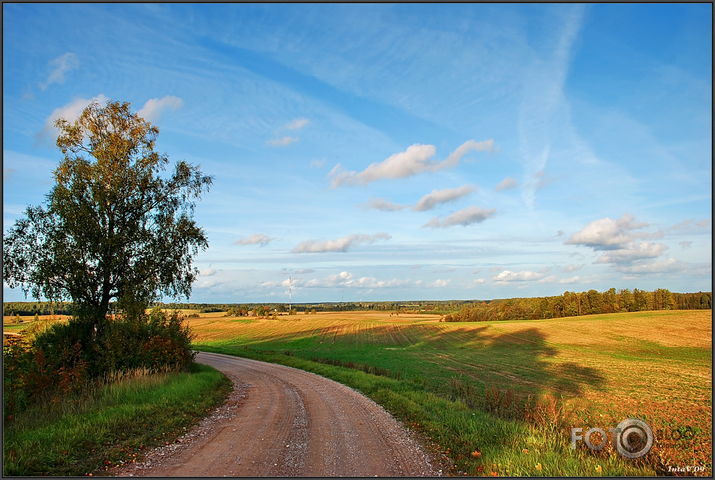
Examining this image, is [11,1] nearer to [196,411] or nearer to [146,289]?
[196,411]

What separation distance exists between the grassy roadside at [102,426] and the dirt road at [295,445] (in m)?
0.78

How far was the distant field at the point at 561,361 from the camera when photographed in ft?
57.9

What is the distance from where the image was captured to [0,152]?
7.48 m

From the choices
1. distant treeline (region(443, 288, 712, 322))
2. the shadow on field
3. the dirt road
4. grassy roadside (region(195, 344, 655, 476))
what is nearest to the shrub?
the dirt road

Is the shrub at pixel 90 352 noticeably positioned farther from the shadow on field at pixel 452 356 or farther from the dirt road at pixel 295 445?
the shadow on field at pixel 452 356

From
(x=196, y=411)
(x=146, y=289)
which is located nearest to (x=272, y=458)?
(x=196, y=411)

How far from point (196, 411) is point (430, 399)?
8.67 meters

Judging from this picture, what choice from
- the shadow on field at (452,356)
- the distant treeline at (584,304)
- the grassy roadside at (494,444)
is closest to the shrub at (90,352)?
the grassy roadside at (494,444)

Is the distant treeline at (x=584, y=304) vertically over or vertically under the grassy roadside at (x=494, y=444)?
under

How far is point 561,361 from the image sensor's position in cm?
4212

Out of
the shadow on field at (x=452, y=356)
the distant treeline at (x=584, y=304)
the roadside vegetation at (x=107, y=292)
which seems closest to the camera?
the roadside vegetation at (x=107, y=292)

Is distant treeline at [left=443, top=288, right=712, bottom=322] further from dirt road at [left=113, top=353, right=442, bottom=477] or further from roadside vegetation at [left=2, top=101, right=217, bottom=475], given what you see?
dirt road at [left=113, top=353, right=442, bottom=477]

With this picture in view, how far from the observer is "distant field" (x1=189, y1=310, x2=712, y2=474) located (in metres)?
17.7

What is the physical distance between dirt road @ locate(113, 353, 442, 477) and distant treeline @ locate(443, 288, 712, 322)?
111 m
